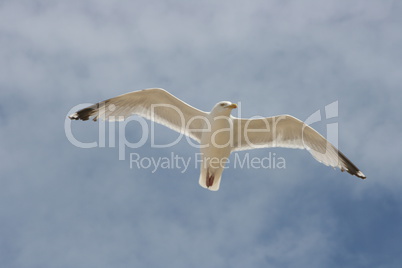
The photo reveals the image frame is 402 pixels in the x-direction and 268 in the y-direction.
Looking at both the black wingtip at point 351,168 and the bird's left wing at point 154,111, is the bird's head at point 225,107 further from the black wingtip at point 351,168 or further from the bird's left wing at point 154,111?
the black wingtip at point 351,168

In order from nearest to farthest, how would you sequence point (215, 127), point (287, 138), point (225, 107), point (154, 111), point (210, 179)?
1. point (225, 107)
2. point (215, 127)
3. point (210, 179)
4. point (154, 111)
5. point (287, 138)

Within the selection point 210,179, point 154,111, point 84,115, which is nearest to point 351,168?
point 210,179

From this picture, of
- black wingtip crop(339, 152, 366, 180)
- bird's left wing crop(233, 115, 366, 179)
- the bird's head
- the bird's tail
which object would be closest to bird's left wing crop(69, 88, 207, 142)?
the bird's head

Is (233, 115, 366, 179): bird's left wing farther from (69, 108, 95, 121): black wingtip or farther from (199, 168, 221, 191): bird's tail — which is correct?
(69, 108, 95, 121): black wingtip

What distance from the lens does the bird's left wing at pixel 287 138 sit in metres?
11.0

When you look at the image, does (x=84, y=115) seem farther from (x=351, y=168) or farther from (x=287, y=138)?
A: (x=351, y=168)

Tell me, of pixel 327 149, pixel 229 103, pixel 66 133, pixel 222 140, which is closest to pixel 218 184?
pixel 222 140

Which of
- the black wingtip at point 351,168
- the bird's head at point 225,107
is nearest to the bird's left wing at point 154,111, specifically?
the bird's head at point 225,107

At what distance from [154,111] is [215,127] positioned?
123 cm

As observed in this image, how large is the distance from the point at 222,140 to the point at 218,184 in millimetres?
819

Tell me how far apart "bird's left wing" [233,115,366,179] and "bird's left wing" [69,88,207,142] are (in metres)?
0.79

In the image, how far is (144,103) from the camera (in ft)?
36.0

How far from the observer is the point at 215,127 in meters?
10.6

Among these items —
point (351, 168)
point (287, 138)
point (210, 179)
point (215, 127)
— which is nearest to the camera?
point (215, 127)
